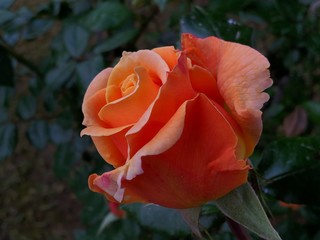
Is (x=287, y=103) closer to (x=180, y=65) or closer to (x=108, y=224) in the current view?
(x=108, y=224)

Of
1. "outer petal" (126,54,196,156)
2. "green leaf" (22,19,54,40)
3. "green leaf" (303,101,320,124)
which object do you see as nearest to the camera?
"outer petal" (126,54,196,156)

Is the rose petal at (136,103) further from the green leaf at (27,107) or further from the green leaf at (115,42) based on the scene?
the green leaf at (27,107)

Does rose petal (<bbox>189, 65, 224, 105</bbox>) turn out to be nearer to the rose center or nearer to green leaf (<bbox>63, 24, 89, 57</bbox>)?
the rose center

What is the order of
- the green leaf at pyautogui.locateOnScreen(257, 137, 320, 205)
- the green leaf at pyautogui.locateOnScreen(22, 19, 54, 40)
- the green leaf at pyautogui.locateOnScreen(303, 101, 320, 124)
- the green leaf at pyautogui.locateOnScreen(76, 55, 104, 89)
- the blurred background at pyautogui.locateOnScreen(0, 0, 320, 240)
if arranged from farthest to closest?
1. the green leaf at pyautogui.locateOnScreen(22, 19, 54, 40)
2. the green leaf at pyautogui.locateOnScreen(76, 55, 104, 89)
3. the green leaf at pyautogui.locateOnScreen(303, 101, 320, 124)
4. the blurred background at pyautogui.locateOnScreen(0, 0, 320, 240)
5. the green leaf at pyautogui.locateOnScreen(257, 137, 320, 205)

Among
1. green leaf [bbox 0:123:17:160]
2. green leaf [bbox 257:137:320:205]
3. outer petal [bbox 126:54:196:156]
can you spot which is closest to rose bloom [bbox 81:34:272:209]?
outer petal [bbox 126:54:196:156]

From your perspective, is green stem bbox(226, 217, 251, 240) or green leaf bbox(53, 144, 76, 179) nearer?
green stem bbox(226, 217, 251, 240)

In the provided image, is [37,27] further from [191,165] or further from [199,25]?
[191,165]

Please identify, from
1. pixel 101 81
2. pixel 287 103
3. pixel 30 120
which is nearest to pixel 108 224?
pixel 30 120
